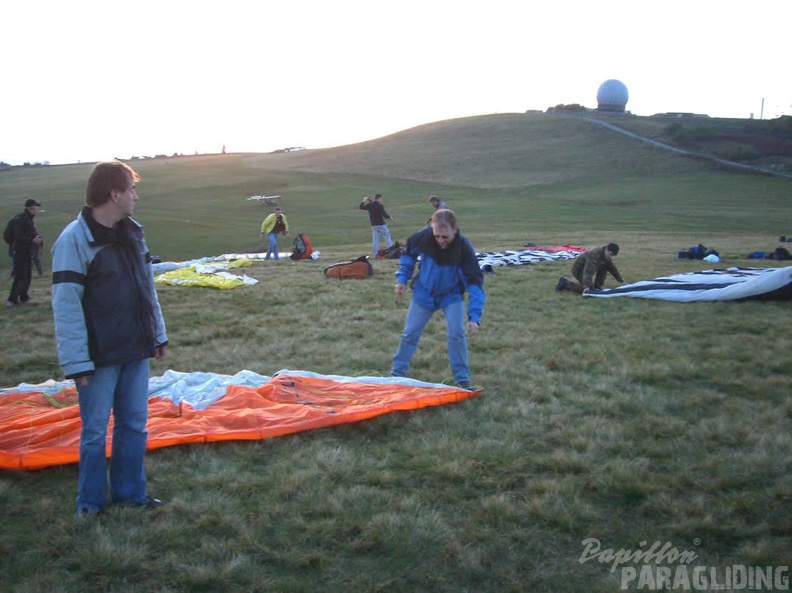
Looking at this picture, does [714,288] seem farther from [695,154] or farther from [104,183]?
[695,154]

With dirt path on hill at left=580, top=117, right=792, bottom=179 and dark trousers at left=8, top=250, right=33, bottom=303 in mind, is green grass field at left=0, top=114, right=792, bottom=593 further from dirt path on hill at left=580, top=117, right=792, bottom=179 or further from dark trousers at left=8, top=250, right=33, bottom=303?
dirt path on hill at left=580, top=117, right=792, bottom=179

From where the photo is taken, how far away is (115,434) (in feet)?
13.1

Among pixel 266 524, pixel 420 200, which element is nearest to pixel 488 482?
pixel 266 524

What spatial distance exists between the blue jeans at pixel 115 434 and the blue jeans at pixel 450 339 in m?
3.08

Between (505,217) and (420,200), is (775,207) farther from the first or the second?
(420,200)

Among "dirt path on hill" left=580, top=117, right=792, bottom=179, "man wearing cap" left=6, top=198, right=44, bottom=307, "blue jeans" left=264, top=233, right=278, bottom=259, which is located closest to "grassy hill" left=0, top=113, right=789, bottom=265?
"dirt path on hill" left=580, top=117, right=792, bottom=179

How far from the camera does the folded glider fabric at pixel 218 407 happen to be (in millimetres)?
4758

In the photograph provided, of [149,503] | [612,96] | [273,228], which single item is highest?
[612,96]

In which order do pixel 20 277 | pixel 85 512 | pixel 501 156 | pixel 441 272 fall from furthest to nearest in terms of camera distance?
pixel 501 156 → pixel 20 277 → pixel 441 272 → pixel 85 512

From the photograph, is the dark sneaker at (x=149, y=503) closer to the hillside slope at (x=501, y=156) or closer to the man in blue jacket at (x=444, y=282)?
the man in blue jacket at (x=444, y=282)

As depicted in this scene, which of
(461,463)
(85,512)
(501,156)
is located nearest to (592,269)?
(461,463)

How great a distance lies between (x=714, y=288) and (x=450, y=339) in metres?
6.57

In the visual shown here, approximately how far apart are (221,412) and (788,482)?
428 cm

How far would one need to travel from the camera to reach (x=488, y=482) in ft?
14.2
